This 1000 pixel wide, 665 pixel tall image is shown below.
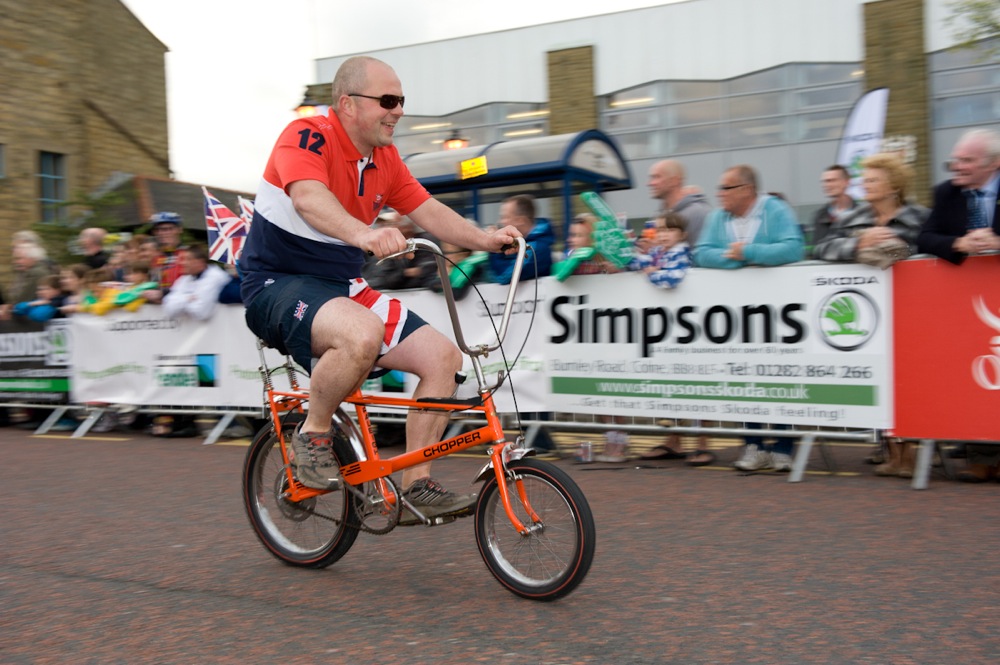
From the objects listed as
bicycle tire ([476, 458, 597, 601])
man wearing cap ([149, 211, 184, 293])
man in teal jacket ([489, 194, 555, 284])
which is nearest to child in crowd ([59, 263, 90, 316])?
man wearing cap ([149, 211, 184, 293])

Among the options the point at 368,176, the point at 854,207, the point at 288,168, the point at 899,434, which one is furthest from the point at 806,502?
the point at 288,168

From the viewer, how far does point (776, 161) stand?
2288 cm

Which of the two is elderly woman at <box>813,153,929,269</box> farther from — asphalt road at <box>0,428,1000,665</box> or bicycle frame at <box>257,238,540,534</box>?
bicycle frame at <box>257,238,540,534</box>

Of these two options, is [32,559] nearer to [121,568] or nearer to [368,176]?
[121,568]

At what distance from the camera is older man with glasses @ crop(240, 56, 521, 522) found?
4.22 m

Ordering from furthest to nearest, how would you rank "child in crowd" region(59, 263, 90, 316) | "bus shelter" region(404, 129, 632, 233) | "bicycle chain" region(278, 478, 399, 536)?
"bus shelter" region(404, 129, 632, 233), "child in crowd" region(59, 263, 90, 316), "bicycle chain" region(278, 478, 399, 536)

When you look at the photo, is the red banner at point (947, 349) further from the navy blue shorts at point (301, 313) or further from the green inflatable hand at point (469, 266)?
the navy blue shorts at point (301, 313)

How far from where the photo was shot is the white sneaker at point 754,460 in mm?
7344

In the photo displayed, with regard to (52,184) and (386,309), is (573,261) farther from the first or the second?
(52,184)

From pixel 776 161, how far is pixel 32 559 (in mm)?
20256

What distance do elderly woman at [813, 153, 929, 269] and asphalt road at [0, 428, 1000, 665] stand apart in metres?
1.55

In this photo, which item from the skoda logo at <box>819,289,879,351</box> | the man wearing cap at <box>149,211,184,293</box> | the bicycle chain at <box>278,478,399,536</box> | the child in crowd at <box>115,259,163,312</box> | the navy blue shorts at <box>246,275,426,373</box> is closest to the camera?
the navy blue shorts at <box>246,275,426,373</box>

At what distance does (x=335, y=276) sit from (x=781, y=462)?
13.3 feet

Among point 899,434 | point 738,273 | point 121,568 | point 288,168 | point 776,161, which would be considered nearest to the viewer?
point 288,168
